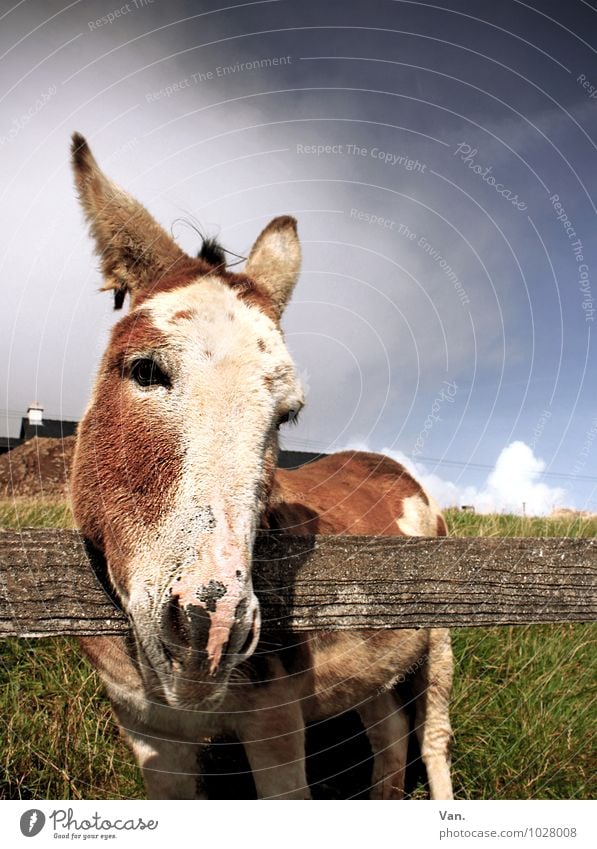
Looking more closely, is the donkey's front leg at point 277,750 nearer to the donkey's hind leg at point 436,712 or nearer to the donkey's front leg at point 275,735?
the donkey's front leg at point 275,735

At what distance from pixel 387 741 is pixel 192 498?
2.33 m

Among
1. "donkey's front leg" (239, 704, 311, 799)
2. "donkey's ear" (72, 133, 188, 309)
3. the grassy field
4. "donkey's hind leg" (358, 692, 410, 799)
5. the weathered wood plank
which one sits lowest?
"donkey's hind leg" (358, 692, 410, 799)

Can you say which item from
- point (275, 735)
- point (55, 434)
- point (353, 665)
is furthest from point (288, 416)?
point (55, 434)

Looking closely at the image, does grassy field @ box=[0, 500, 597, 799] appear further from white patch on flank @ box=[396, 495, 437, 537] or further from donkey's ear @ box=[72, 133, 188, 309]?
donkey's ear @ box=[72, 133, 188, 309]

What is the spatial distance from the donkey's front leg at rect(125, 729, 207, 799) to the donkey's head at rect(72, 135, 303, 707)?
17.2 inches

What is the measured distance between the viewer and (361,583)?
1.67 metres

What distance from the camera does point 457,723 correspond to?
280 cm

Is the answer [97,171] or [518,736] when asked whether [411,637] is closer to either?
[518,736]

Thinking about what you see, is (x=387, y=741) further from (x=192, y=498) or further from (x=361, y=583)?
(x=192, y=498)
